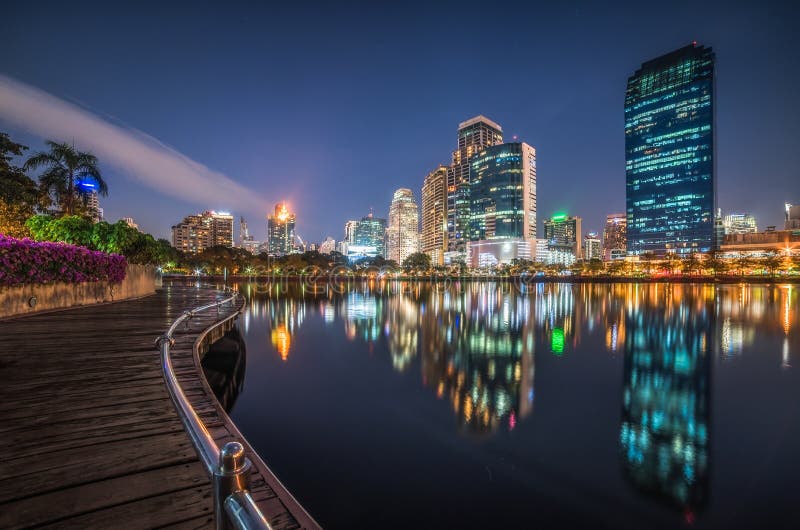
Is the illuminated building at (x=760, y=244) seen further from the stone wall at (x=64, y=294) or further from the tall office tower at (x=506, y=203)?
the stone wall at (x=64, y=294)

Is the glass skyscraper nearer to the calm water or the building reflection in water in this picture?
the calm water

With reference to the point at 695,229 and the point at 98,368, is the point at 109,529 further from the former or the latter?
the point at 695,229

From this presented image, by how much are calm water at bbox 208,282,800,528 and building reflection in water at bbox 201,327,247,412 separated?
46cm

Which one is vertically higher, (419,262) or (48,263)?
(419,262)

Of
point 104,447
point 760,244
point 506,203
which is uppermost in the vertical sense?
point 506,203

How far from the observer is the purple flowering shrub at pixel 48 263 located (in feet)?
44.4

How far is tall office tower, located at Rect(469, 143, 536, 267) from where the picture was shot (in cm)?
17775

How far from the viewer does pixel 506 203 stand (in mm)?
179750

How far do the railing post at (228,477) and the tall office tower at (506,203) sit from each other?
18523cm

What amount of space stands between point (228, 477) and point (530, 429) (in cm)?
949

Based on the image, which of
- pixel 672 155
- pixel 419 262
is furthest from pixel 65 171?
pixel 672 155

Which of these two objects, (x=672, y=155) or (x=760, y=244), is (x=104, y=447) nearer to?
(x=760, y=244)

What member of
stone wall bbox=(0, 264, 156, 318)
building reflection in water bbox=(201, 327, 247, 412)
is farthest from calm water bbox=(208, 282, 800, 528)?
stone wall bbox=(0, 264, 156, 318)

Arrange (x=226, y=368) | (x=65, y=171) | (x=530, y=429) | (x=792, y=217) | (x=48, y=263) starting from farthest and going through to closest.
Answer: (x=792, y=217) → (x=65, y=171) → (x=48, y=263) → (x=226, y=368) → (x=530, y=429)
